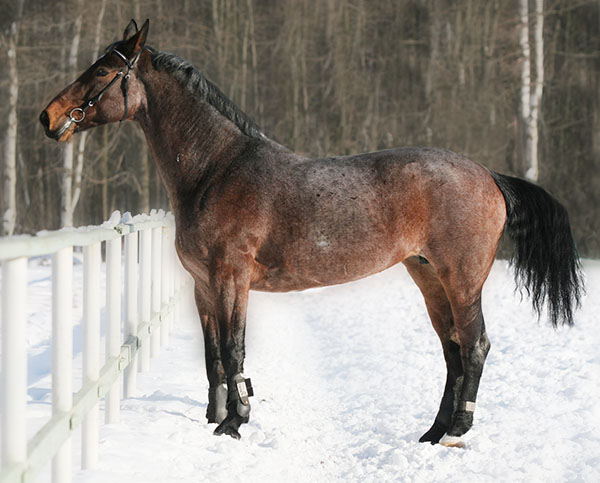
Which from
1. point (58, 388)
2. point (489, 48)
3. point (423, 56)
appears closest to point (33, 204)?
point (423, 56)

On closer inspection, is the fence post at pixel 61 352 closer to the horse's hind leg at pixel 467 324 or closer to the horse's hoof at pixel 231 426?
the horse's hoof at pixel 231 426

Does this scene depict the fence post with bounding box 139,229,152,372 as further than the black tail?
Yes

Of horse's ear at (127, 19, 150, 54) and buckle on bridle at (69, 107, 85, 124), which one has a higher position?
horse's ear at (127, 19, 150, 54)

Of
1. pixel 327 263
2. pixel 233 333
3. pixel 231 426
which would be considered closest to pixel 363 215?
pixel 327 263

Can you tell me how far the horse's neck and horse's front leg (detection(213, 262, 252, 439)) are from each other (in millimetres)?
674

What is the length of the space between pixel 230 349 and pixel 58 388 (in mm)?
1331

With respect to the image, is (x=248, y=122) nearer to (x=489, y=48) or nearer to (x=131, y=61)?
(x=131, y=61)

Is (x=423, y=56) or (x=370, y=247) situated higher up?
(x=423, y=56)

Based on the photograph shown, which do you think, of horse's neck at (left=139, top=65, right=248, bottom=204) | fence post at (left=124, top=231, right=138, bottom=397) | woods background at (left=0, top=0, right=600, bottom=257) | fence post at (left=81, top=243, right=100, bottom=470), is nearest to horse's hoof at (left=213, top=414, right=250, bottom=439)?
fence post at (left=81, top=243, right=100, bottom=470)

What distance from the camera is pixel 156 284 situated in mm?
5695

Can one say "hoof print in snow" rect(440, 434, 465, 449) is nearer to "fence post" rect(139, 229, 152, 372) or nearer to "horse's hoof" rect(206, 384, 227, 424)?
"horse's hoof" rect(206, 384, 227, 424)

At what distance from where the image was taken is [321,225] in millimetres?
3600

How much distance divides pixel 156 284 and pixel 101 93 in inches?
94.4

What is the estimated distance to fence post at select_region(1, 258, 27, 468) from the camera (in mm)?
1899
